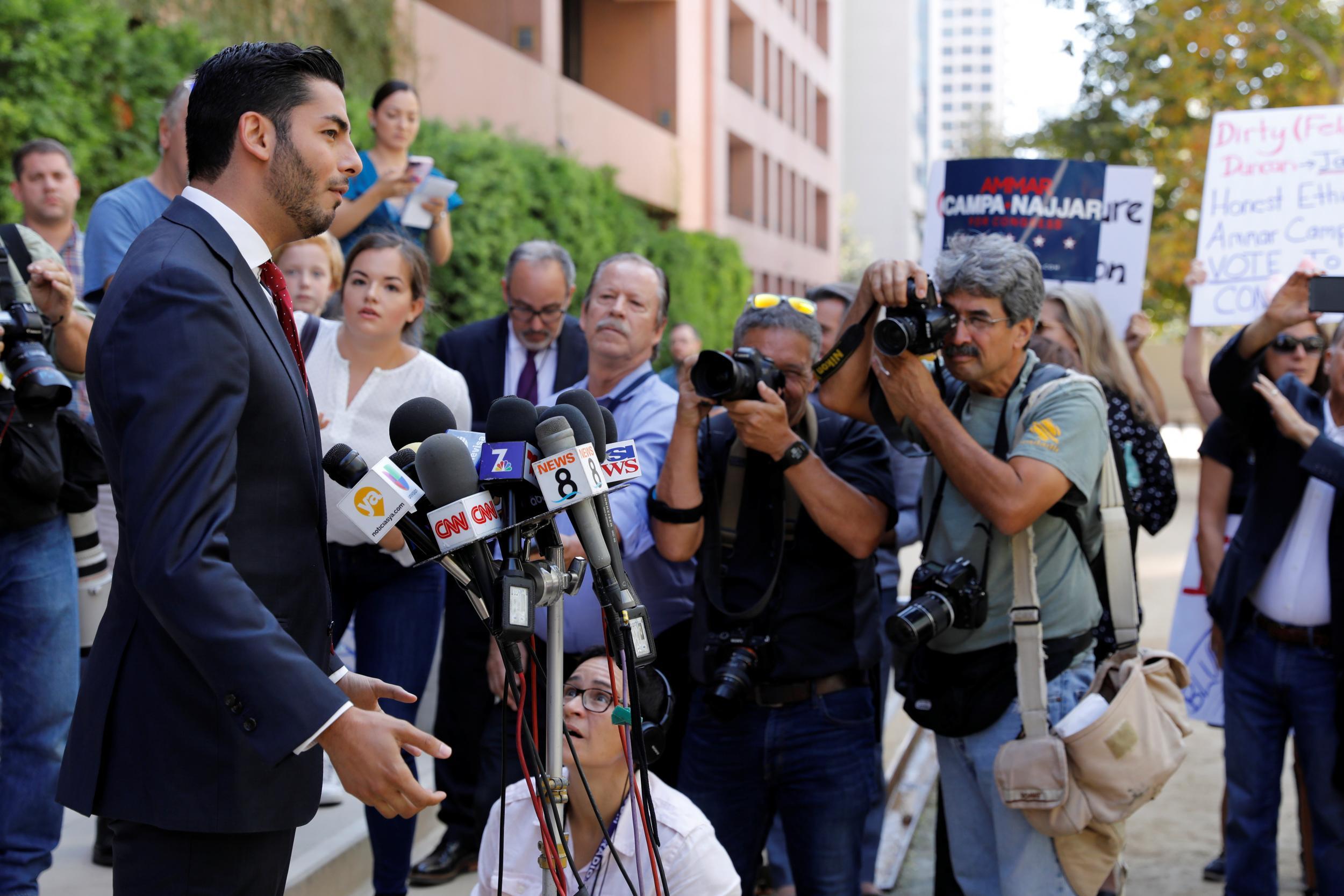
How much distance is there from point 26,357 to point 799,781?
2140 millimetres

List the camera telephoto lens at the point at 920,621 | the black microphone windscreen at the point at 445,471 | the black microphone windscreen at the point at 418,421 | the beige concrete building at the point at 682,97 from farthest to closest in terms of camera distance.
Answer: the beige concrete building at the point at 682,97, the camera telephoto lens at the point at 920,621, the black microphone windscreen at the point at 418,421, the black microphone windscreen at the point at 445,471

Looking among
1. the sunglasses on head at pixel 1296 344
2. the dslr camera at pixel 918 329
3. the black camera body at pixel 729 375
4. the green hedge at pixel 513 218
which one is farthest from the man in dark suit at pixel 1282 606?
the green hedge at pixel 513 218

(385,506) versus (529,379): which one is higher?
(529,379)

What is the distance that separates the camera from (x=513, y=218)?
463 inches

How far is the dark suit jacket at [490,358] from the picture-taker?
4.71m

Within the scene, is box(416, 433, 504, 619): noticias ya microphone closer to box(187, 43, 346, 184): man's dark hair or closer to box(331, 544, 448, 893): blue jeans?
box(187, 43, 346, 184): man's dark hair

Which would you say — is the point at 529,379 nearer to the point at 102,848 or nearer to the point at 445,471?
the point at 102,848

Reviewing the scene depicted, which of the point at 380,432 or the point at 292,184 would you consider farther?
the point at 380,432

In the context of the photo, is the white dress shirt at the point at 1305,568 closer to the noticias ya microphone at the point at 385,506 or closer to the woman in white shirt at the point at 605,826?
the woman in white shirt at the point at 605,826

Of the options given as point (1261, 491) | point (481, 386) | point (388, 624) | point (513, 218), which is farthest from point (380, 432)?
point (513, 218)

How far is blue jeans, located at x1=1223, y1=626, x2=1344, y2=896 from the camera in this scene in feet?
13.4

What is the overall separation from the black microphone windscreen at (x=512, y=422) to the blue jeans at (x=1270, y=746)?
3211 mm

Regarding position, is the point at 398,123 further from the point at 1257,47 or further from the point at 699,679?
the point at 1257,47

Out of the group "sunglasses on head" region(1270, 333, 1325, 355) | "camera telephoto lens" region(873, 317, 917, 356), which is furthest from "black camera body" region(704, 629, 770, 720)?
"sunglasses on head" region(1270, 333, 1325, 355)
